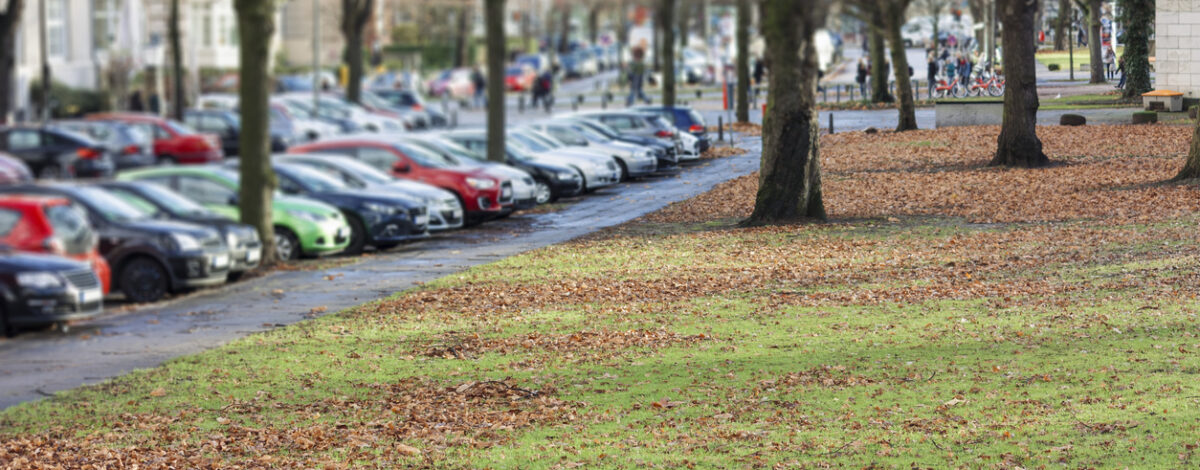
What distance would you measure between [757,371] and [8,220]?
11395mm

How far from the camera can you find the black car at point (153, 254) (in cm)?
2084

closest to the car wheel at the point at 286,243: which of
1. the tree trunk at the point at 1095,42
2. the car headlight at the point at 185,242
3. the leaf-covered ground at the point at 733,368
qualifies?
the car headlight at the point at 185,242

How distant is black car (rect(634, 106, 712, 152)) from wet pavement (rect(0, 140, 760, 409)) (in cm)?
789

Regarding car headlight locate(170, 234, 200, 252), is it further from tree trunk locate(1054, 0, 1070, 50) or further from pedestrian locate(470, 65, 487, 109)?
pedestrian locate(470, 65, 487, 109)

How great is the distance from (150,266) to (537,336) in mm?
8330

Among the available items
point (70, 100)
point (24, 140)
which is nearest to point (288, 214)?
point (24, 140)

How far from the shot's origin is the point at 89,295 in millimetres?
18406

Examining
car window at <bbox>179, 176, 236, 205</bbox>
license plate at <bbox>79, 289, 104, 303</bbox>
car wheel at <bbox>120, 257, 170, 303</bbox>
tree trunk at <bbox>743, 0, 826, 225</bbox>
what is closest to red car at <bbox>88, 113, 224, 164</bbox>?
car window at <bbox>179, 176, 236, 205</bbox>

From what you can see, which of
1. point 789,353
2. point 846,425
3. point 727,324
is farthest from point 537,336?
point 846,425

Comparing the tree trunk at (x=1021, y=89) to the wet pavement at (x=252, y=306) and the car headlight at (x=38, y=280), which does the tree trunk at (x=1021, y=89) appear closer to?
the wet pavement at (x=252, y=306)

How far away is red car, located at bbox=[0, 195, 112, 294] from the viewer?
19.4 m

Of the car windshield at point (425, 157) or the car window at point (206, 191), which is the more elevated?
the car windshield at point (425, 157)

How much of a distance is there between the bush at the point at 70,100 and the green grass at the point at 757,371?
42.4 metres

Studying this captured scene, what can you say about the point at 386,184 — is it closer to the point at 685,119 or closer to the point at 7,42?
the point at 685,119
